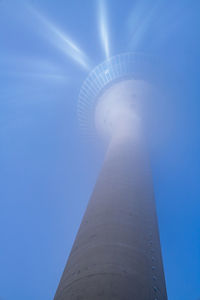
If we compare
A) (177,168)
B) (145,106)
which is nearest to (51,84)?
(145,106)

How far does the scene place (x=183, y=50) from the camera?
37.2ft

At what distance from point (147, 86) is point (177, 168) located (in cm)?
427

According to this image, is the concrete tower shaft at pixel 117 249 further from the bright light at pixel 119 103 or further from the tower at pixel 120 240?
the bright light at pixel 119 103

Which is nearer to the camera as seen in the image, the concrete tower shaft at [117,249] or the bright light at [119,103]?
the concrete tower shaft at [117,249]

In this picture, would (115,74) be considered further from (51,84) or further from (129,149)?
(129,149)

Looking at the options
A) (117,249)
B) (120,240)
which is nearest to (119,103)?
(120,240)

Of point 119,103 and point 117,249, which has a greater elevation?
point 119,103

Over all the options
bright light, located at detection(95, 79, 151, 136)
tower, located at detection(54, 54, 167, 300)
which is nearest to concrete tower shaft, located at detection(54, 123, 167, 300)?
tower, located at detection(54, 54, 167, 300)

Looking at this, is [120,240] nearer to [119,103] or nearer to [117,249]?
[117,249]

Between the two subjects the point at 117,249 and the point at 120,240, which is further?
the point at 120,240

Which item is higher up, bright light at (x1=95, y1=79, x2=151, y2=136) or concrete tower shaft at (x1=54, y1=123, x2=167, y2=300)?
bright light at (x1=95, y1=79, x2=151, y2=136)

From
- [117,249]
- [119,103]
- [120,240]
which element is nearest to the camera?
[117,249]

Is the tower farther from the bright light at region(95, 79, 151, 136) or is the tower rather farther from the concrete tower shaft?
the bright light at region(95, 79, 151, 136)

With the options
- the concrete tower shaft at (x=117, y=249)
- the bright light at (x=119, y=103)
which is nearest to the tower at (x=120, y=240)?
the concrete tower shaft at (x=117, y=249)
